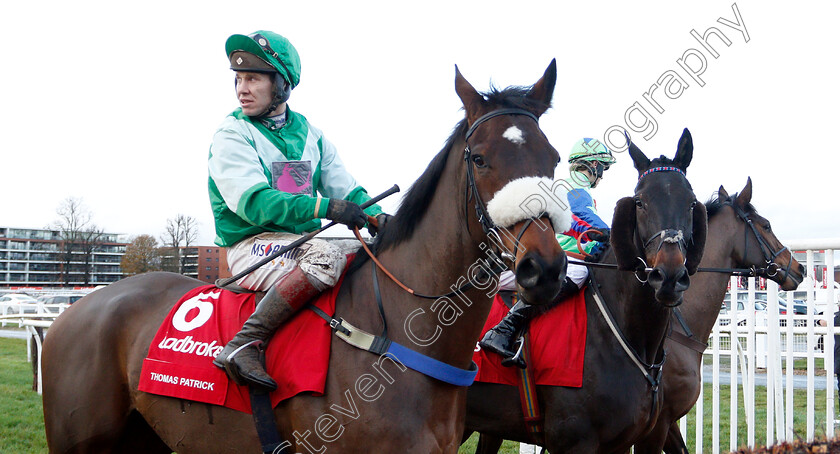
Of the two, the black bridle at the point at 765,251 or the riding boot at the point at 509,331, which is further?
the black bridle at the point at 765,251

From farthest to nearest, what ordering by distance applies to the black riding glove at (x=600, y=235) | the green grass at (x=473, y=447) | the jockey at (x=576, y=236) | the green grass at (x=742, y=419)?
the green grass at (x=742, y=419) → the green grass at (x=473, y=447) → the black riding glove at (x=600, y=235) → the jockey at (x=576, y=236)

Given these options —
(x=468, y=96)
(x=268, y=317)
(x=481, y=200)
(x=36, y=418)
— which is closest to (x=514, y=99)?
(x=468, y=96)

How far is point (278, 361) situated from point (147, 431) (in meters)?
1.35

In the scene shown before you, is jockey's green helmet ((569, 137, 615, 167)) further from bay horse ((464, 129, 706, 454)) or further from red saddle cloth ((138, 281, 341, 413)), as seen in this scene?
red saddle cloth ((138, 281, 341, 413))

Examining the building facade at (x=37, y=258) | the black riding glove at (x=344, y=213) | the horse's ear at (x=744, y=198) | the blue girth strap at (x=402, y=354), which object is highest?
the horse's ear at (x=744, y=198)

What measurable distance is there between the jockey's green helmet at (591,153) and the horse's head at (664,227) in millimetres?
881

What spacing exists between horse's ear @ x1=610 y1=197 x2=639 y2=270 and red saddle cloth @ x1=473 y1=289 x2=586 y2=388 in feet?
1.46

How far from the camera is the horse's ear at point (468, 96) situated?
2.44 m

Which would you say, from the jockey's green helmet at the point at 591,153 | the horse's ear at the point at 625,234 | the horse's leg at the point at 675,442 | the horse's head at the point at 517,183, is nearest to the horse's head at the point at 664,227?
the horse's ear at the point at 625,234

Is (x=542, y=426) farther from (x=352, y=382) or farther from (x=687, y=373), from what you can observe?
(x=352, y=382)

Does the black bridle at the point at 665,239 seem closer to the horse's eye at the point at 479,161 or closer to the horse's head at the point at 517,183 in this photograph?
the horse's head at the point at 517,183

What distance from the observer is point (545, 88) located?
254cm

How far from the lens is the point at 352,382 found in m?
2.43

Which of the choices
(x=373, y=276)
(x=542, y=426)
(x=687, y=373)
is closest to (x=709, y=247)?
(x=687, y=373)
